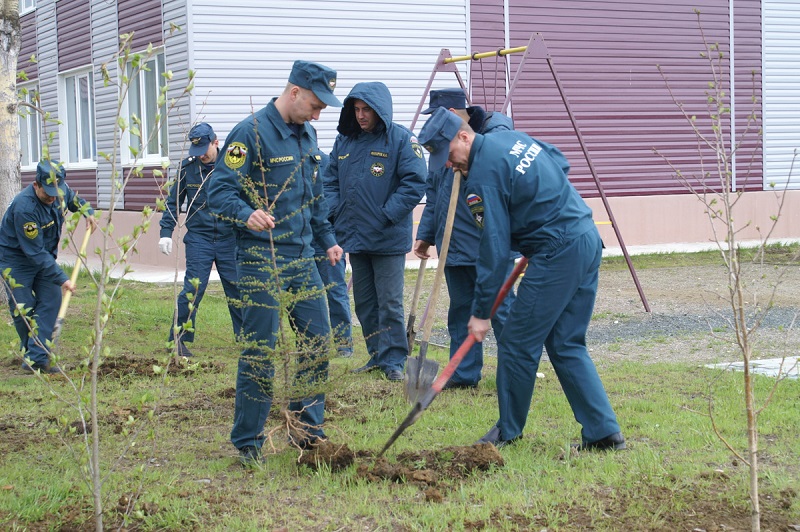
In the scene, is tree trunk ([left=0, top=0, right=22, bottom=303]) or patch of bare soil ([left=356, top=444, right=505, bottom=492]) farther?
tree trunk ([left=0, top=0, right=22, bottom=303])

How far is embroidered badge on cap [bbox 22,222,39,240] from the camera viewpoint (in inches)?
281

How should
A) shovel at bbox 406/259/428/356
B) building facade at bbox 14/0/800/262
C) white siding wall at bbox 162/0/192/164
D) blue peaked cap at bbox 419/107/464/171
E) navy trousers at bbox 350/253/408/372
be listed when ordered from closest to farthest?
blue peaked cap at bbox 419/107/464/171
navy trousers at bbox 350/253/408/372
shovel at bbox 406/259/428/356
white siding wall at bbox 162/0/192/164
building facade at bbox 14/0/800/262

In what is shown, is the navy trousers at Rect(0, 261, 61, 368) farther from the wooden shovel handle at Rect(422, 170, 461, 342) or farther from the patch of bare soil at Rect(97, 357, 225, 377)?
the wooden shovel handle at Rect(422, 170, 461, 342)

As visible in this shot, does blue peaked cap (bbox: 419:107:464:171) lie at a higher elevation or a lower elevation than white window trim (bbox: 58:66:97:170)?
lower

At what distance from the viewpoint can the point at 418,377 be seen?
5574 mm

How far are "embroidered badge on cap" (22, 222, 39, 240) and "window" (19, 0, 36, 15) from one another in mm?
15658

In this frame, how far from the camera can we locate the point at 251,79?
1456 cm

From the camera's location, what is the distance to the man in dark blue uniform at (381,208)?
6801mm

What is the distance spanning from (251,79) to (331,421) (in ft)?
32.4

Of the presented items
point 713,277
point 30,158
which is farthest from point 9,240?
point 30,158

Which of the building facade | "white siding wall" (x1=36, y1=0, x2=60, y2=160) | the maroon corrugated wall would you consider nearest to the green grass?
the building facade

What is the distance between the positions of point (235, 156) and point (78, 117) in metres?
16.1

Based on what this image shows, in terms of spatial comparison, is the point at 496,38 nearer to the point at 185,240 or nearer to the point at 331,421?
the point at 185,240

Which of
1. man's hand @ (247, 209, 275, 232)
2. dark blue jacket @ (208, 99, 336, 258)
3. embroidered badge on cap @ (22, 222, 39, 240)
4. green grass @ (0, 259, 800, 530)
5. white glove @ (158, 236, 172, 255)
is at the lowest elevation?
green grass @ (0, 259, 800, 530)
